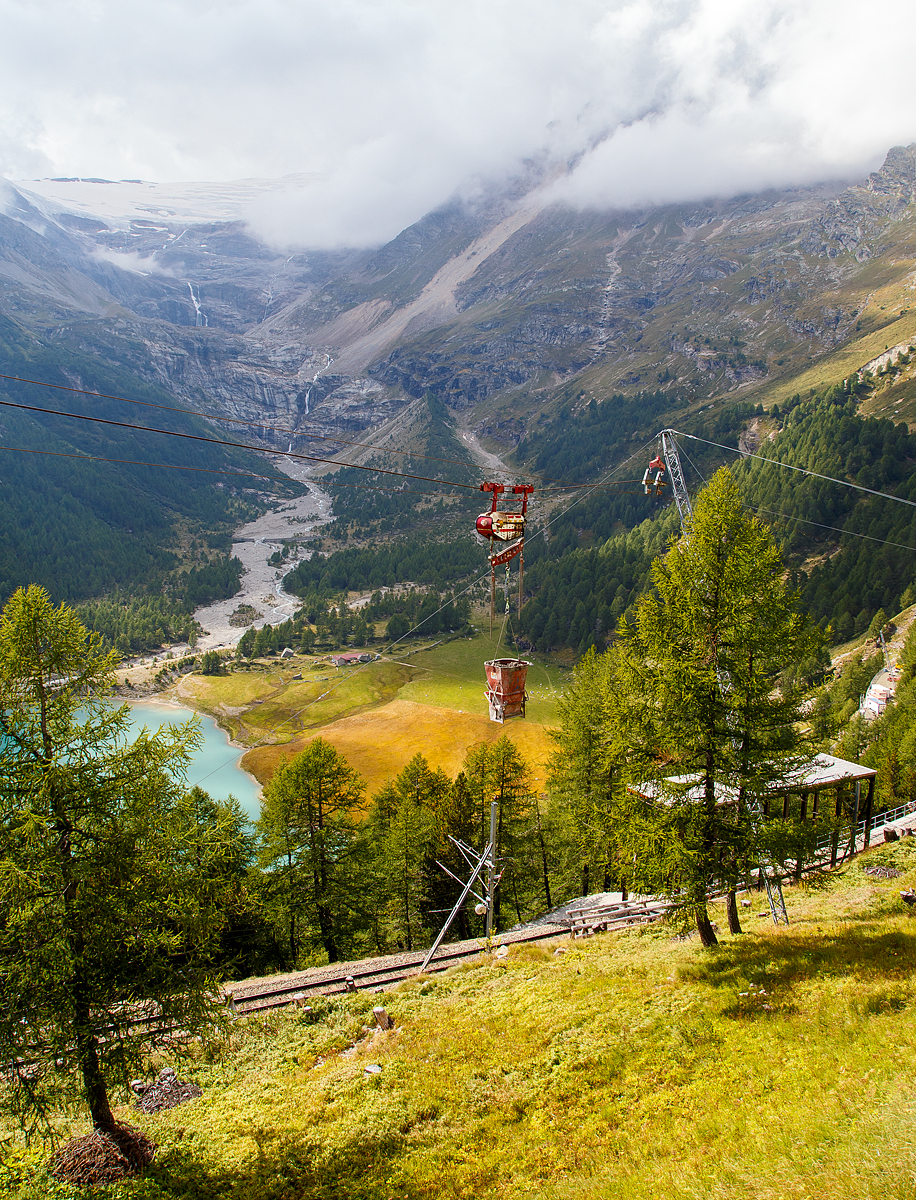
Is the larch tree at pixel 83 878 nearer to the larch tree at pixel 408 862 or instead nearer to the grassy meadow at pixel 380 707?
the larch tree at pixel 408 862

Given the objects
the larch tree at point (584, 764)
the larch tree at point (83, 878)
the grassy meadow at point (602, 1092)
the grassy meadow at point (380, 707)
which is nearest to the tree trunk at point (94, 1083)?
the larch tree at point (83, 878)

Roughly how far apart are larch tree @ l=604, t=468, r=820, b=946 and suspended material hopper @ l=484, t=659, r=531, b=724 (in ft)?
22.9

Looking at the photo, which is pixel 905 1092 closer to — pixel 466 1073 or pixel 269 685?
pixel 466 1073

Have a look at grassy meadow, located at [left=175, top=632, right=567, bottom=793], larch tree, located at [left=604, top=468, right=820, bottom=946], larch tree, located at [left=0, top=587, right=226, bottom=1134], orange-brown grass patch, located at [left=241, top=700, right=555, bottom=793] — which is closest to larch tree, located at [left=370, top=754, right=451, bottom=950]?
larch tree, located at [left=604, top=468, right=820, bottom=946]

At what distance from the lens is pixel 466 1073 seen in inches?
532

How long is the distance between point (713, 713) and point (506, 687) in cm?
880

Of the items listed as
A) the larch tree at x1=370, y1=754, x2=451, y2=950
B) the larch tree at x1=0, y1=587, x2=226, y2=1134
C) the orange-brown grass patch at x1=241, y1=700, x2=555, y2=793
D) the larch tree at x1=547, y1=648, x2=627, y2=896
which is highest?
the larch tree at x1=0, y1=587, x2=226, y2=1134

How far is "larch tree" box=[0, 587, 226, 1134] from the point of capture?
33.0ft

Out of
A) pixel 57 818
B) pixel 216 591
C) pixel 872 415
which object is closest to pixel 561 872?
pixel 57 818

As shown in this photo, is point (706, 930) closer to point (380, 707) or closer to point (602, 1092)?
point (602, 1092)

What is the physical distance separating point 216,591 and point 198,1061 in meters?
193

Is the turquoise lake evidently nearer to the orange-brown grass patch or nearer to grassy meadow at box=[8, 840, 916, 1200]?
the orange-brown grass patch

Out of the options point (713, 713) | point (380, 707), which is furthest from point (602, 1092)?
point (380, 707)

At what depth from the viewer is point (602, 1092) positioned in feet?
38.8
